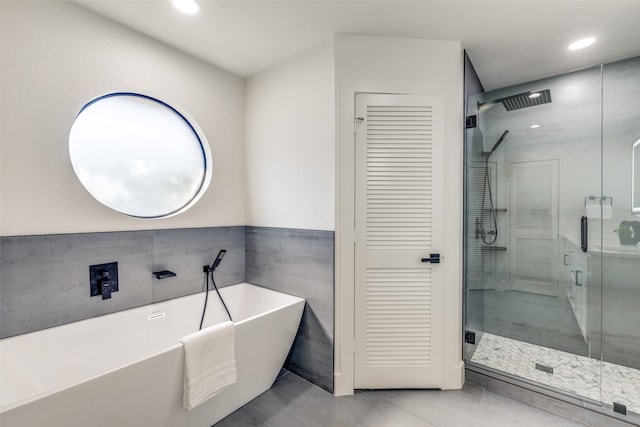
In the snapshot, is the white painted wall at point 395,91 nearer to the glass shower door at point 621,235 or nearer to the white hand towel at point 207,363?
the white hand towel at point 207,363

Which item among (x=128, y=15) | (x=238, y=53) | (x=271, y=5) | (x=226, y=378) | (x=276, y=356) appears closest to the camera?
(x=226, y=378)

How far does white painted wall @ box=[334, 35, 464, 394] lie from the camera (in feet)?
6.53

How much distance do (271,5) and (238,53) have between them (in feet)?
2.13

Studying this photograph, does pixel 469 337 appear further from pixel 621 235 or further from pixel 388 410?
pixel 621 235

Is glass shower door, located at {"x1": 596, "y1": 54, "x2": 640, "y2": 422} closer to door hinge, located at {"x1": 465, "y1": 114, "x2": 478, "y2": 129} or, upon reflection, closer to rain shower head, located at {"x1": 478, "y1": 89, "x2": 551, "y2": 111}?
rain shower head, located at {"x1": 478, "y1": 89, "x2": 551, "y2": 111}

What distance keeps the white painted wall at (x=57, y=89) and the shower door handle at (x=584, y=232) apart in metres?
3.24

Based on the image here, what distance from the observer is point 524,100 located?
2.33 meters

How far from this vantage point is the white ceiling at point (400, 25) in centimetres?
169

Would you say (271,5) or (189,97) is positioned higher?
(271,5)

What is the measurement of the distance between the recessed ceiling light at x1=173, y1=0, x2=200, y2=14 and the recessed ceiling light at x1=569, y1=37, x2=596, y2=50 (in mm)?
2627

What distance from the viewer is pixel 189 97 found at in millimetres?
2281

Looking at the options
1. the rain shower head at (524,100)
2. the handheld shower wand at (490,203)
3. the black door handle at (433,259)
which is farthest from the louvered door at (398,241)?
the rain shower head at (524,100)

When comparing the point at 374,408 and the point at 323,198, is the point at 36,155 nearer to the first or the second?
the point at 323,198

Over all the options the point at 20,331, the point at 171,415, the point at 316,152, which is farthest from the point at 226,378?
the point at 316,152
